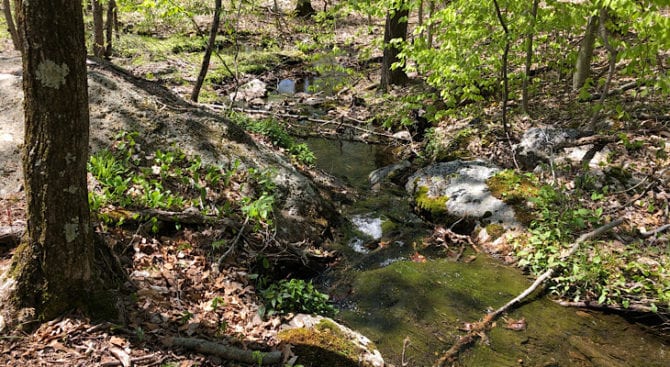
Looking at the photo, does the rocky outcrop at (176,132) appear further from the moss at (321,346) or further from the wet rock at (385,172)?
the wet rock at (385,172)

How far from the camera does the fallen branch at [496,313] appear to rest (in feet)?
15.3

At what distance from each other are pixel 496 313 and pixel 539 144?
443cm

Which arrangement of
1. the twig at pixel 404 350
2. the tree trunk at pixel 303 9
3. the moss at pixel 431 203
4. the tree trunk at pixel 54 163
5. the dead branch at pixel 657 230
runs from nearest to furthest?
the tree trunk at pixel 54 163 → the twig at pixel 404 350 → the dead branch at pixel 657 230 → the moss at pixel 431 203 → the tree trunk at pixel 303 9

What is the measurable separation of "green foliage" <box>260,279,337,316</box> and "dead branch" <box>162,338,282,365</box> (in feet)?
2.57

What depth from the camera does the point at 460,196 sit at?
7723mm

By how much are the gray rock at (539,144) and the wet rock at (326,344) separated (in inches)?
222

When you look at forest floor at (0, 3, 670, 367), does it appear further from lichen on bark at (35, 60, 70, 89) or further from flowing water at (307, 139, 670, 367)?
lichen on bark at (35, 60, 70, 89)

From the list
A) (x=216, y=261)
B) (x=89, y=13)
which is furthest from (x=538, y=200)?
(x=89, y=13)

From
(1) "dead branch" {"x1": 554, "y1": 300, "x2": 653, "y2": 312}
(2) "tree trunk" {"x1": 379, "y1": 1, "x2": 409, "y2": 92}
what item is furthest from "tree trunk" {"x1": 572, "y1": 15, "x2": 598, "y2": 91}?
(1) "dead branch" {"x1": 554, "y1": 300, "x2": 653, "y2": 312}

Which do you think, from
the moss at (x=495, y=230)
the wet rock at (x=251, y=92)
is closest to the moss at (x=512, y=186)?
the moss at (x=495, y=230)

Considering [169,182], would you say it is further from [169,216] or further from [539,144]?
[539,144]

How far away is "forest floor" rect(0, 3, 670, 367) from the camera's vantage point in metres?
3.28

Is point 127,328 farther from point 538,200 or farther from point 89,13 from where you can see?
point 89,13

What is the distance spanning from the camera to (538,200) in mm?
6914
